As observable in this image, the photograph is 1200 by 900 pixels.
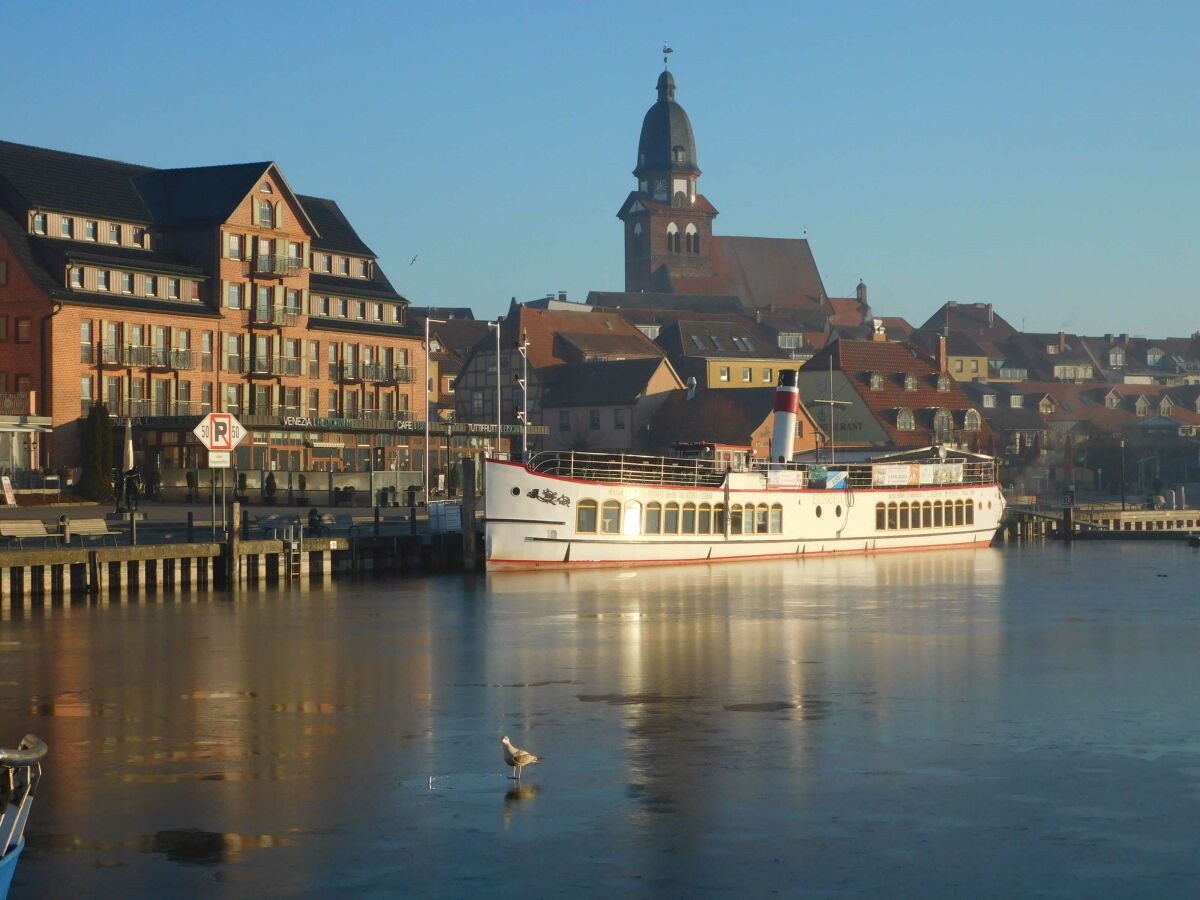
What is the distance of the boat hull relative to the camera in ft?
190

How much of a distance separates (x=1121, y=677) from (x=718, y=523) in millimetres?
33588

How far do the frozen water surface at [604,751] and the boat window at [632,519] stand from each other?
14.9 metres

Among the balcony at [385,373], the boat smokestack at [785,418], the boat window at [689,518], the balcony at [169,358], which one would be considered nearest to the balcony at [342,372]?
the balcony at [385,373]

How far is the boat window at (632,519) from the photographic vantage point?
6100 centimetres

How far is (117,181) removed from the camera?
9275 cm

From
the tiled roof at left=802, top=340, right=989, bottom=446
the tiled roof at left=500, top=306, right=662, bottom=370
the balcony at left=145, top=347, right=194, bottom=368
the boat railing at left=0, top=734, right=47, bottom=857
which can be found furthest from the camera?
the tiled roof at left=500, top=306, right=662, bottom=370

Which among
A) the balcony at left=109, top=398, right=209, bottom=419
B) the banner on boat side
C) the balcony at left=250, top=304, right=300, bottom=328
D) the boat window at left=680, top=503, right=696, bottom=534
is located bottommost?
the boat window at left=680, top=503, right=696, bottom=534

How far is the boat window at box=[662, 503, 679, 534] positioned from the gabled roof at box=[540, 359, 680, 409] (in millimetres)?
66502

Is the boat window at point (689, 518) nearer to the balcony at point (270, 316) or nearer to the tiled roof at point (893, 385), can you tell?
the balcony at point (270, 316)

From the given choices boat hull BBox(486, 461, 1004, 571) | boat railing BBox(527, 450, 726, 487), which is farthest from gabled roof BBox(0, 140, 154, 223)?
boat hull BBox(486, 461, 1004, 571)

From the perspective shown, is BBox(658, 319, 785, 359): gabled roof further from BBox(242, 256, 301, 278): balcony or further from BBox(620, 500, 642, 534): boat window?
BBox(620, 500, 642, 534): boat window

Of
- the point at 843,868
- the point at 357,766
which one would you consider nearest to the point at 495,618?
the point at 357,766

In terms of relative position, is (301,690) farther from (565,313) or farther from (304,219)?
Answer: (565,313)

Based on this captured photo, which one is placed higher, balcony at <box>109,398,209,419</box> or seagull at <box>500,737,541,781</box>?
balcony at <box>109,398,209,419</box>
